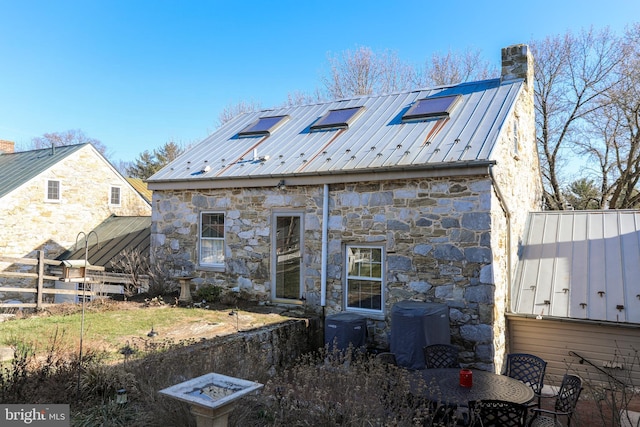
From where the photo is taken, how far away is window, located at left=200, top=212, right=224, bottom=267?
1070 cm

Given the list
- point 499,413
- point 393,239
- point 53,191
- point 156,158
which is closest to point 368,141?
point 393,239

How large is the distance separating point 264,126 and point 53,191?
34.9ft

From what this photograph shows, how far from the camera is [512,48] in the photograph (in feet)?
34.9

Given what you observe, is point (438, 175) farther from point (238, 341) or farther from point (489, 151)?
point (238, 341)

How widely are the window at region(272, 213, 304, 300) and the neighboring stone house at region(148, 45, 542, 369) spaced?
0.09 feet

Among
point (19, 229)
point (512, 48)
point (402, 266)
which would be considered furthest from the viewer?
point (19, 229)

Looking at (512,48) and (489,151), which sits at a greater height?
(512,48)

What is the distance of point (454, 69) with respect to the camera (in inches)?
877

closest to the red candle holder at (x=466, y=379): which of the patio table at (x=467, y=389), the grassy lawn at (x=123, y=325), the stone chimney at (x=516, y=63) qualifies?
the patio table at (x=467, y=389)

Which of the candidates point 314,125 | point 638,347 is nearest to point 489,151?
point 638,347

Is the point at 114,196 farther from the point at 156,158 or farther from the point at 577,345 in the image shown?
the point at 577,345

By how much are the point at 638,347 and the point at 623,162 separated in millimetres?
14622

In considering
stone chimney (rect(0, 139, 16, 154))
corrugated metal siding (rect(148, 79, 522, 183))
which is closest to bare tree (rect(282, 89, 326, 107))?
corrugated metal siding (rect(148, 79, 522, 183))

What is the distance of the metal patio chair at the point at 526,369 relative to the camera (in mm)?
6066
